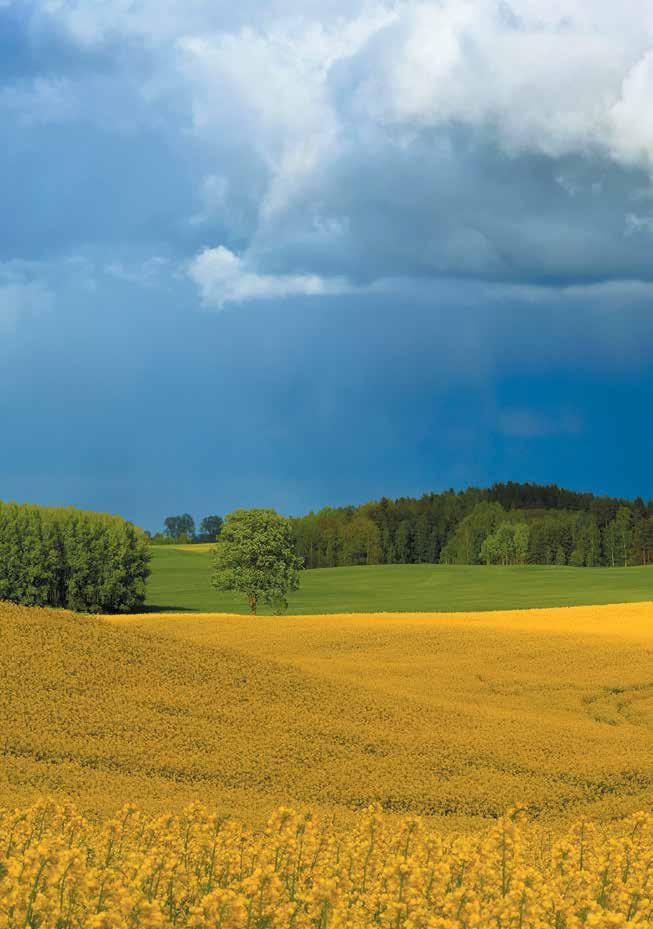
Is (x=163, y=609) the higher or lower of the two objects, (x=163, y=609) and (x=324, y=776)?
the higher

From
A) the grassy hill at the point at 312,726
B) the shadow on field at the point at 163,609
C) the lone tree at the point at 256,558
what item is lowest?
the grassy hill at the point at 312,726

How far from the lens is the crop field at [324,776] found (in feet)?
19.4

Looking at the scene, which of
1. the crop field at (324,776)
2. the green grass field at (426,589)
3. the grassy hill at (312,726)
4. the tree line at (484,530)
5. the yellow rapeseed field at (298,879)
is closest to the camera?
the yellow rapeseed field at (298,879)

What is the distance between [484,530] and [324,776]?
289 feet

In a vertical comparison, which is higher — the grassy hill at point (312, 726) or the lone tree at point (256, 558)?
the lone tree at point (256, 558)

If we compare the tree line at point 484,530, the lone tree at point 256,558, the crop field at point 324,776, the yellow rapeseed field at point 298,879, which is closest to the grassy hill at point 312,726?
the crop field at point 324,776

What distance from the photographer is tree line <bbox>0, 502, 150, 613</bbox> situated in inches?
1806

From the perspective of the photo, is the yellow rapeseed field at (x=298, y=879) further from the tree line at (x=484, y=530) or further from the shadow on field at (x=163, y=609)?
the tree line at (x=484, y=530)

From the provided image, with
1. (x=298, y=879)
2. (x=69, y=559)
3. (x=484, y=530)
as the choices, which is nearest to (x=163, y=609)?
(x=69, y=559)

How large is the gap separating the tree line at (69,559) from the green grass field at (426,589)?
20.2ft

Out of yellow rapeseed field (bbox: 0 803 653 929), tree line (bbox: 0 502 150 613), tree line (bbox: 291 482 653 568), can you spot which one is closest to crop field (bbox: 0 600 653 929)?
yellow rapeseed field (bbox: 0 803 653 929)

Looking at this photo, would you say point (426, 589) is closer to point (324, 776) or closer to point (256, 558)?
point (256, 558)

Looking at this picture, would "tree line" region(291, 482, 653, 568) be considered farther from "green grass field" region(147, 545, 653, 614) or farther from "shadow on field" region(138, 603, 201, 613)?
"shadow on field" region(138, 603, 201, 613)

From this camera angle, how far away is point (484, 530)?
98.3 meters
